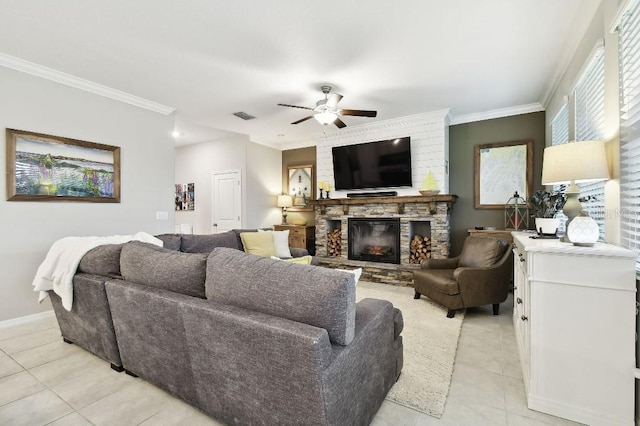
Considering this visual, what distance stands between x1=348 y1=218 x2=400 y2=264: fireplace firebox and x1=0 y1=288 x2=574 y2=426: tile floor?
2.47 meters

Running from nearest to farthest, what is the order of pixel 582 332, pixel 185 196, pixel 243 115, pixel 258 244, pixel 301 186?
pixel 582 332
pixel 258 244
pixel 243 115
pixel 301 186
pixel 185 196

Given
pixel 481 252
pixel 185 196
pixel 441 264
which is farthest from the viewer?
pixel 185 196

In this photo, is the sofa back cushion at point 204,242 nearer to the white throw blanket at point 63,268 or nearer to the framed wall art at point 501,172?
the white throw blanket at point 63,268

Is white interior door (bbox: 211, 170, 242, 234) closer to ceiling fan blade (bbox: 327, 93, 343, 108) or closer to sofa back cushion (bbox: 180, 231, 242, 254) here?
sofa back cushion (bbox: 180, 231, 242, 254)

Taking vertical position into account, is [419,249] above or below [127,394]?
above

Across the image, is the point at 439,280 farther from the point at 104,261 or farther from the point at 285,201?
the point at 285,201

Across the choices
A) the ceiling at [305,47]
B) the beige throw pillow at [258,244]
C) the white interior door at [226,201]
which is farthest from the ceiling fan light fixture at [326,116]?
the white interior door at [226,201]

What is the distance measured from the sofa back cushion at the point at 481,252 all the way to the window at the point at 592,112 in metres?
0.97

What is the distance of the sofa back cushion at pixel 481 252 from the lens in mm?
3354

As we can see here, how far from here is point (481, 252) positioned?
11.5ft

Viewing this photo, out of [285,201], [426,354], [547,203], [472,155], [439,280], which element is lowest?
[426,354]

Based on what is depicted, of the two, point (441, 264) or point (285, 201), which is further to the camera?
point (285, 201)

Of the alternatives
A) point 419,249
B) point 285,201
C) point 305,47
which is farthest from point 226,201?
point 305,47

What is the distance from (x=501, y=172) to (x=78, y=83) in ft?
19.3
